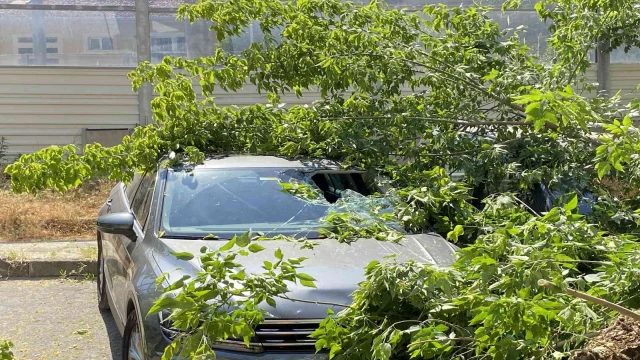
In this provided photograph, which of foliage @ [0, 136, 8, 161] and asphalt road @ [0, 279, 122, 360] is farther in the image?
foliage @ [0, 136, 8, 161]

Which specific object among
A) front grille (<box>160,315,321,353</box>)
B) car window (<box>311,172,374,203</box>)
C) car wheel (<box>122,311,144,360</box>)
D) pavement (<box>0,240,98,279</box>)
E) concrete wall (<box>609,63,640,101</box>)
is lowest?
pavement (<box>0,240,98,279</box>)

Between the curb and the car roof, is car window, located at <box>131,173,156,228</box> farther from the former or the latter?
the curb

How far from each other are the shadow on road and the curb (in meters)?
1.52

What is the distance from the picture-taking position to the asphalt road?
5.76 m

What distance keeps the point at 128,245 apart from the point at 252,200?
0.88 metres

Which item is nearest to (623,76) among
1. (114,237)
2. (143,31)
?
(143,31)

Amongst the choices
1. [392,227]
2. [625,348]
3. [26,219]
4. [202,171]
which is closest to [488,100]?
[392,227]

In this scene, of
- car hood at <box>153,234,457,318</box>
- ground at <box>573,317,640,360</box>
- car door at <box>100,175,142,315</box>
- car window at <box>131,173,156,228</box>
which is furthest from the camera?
car door at <box>100,175,142,315</box>

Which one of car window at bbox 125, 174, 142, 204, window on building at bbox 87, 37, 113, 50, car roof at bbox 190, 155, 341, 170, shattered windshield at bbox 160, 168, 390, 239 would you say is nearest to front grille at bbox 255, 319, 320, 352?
shattered windshield at bbox 160, 168, 390, 239

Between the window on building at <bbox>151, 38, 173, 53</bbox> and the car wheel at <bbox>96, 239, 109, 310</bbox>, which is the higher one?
the window on building at <bbox>151, 38, 173, 53</bbox>

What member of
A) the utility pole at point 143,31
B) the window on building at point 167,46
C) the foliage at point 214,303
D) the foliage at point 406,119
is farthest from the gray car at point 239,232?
the window on building at point 167,46

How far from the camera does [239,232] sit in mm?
4688

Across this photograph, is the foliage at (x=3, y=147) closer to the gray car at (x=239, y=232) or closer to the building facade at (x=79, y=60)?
the building facade at (x=79, y=60)

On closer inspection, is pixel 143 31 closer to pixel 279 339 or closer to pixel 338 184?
pixel 338 184
